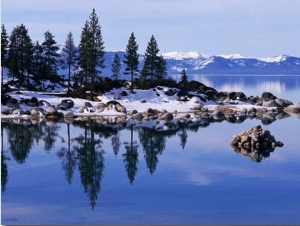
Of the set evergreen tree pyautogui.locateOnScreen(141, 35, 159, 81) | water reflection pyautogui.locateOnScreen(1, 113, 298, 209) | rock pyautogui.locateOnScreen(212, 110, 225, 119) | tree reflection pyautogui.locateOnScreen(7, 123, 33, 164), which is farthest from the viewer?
evergreen tree pyautogui.locateOnScreen(141, 35, 159, 81)

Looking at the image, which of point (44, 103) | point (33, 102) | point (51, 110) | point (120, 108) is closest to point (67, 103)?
point (44, 103)

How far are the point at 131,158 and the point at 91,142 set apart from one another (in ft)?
25.2

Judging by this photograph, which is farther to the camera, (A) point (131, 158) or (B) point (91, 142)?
(B) point (91, 142)

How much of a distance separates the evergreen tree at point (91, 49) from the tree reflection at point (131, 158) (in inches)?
1351

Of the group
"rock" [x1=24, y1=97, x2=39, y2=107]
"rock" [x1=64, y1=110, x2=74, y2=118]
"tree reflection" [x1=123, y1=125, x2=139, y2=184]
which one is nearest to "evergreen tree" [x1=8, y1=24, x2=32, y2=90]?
"rock" [x1=24, y1=97, x2=39, y2=107]

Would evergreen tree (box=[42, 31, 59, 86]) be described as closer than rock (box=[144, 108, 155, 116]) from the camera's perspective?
No

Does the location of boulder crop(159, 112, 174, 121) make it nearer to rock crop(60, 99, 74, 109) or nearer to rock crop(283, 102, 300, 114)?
rock crop(60, 99, 74, 109)

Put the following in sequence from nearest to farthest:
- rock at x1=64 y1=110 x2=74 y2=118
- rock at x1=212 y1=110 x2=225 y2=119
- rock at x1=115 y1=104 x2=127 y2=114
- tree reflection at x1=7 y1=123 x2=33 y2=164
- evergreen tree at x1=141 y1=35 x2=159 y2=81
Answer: tree reflection at x1=7 y1=123 x2=33 y2=164 → rock at x1=64 y1=110 x2=74 y2=118 → rock at x1=212 y1=110 x2=225 y2=119 → rock at x1=115 y1=104 x2=127 y2=114 → evergreen tree at x1=141 y1=35 x2=159 y2=81

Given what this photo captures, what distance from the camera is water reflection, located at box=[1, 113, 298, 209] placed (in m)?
29.2

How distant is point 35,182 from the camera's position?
26.1 meters

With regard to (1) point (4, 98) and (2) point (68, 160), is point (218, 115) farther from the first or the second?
(2) point (68, 160)

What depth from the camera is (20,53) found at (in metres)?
83.3

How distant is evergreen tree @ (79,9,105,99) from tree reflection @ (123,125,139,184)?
34320 millimetres

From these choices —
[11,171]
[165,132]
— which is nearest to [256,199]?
[11,171]
